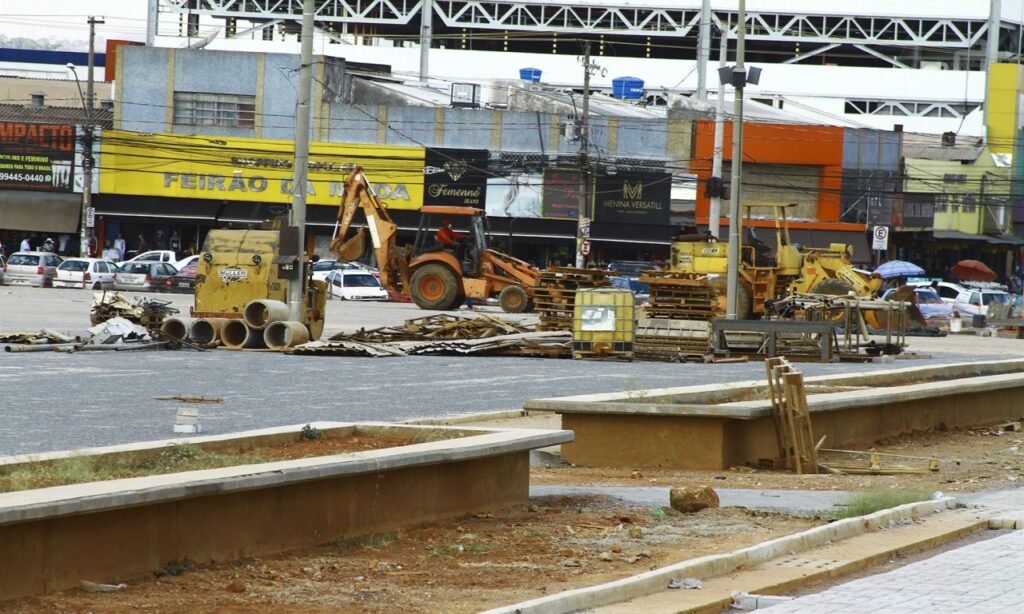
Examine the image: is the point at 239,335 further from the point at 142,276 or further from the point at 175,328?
the point at 142,276

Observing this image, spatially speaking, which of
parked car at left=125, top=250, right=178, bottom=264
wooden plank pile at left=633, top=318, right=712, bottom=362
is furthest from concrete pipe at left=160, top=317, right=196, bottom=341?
parked car at left=125, top=250, right=178, bottom=264

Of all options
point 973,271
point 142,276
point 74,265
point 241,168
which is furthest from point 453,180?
point 973,271

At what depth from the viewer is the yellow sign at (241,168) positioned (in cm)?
6469

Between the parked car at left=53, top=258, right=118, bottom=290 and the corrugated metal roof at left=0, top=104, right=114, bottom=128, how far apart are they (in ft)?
38.6

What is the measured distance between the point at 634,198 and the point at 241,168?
16.7 metres

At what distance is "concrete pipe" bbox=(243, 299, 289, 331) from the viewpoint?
2730cm

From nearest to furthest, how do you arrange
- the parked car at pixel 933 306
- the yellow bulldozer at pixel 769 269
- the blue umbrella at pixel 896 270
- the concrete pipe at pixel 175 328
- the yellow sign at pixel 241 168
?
the concrete pipe at pixel 175 328
the yellow bulldozer at pixel 769 269
the parked car at pixel 933 306
the blue umbrella at pixel 896 270
the yellow sign at pixel 241 168

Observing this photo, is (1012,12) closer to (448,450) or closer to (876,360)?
(876,360)

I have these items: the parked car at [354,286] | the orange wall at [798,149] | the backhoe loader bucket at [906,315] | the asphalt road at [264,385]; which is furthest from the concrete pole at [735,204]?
the orange wall at [798,149]

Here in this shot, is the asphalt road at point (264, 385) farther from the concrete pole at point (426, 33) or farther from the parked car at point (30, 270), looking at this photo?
the concrete pole at point (426, 33)

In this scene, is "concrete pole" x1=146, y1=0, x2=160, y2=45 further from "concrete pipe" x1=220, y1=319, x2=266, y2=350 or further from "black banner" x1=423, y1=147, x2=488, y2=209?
"concrete pipe" x1=220, y1=319, x2=266, y2=350

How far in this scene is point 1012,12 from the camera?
294 ft

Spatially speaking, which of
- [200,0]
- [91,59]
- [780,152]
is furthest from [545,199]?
[200,0]

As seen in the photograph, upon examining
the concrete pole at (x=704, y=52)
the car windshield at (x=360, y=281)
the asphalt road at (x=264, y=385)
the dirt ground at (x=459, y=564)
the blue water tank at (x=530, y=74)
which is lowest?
the dirt ground at (x=459, y=564)
